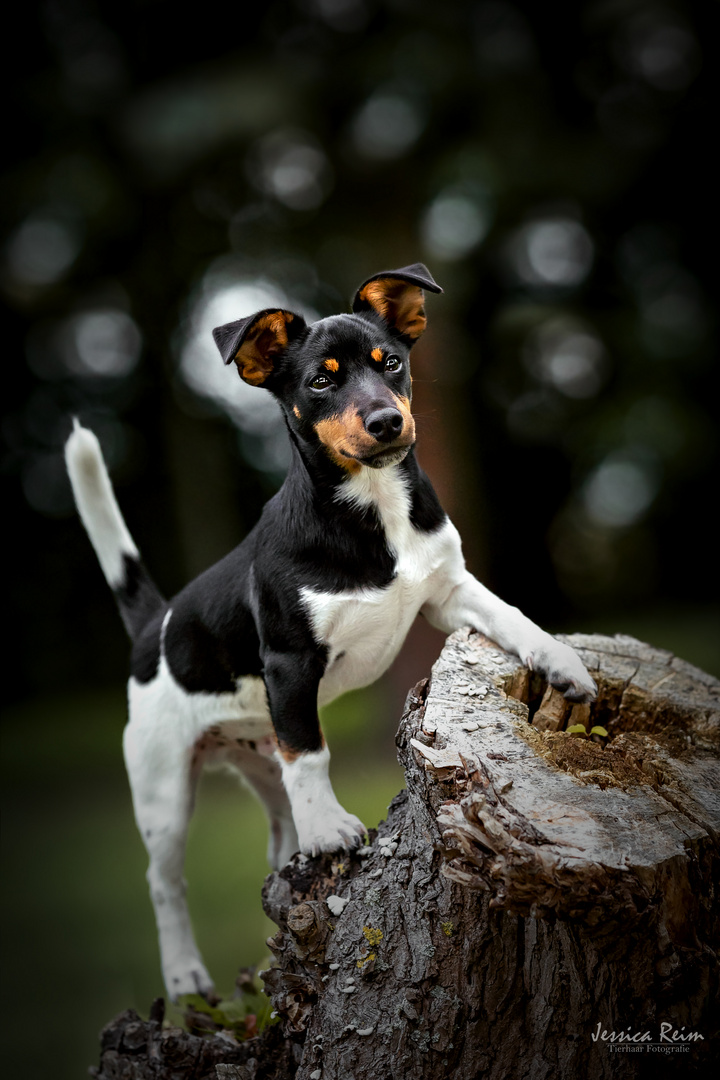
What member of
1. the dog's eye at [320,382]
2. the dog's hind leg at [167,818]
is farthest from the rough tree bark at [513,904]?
the dog's eye at [320,382]

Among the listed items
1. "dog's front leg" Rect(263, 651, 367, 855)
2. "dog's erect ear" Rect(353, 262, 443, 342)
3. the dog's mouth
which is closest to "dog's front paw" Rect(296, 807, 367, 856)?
"dog's front leg" Rect(263, 651, 367, 855)

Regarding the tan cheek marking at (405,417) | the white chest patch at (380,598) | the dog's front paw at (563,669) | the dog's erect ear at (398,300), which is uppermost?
the dog's erect ear at (398,300)

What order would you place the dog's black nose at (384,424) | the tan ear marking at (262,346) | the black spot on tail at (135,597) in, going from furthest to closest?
the black spot on tail at (135,597) < the tan ear marking at (262,346) < the dog's black nose at (384,424)

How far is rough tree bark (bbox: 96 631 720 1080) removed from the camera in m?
1.64

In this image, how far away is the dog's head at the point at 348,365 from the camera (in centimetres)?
221

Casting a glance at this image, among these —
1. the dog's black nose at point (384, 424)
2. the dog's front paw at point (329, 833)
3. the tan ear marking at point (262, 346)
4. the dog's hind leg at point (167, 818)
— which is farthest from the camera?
the dog's hind leg at point (167, 818)

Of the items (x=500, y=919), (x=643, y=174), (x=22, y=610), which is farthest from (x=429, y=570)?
(x=22, y=610)

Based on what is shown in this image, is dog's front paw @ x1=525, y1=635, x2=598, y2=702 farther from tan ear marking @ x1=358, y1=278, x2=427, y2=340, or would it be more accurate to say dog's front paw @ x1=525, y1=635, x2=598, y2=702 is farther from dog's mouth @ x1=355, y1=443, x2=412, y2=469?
tan ear marking @ x1=358, y1=278, x2=427, y2=340

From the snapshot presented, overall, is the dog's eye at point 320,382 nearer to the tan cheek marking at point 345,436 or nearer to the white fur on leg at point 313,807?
the tan cheek marking at point 345,436

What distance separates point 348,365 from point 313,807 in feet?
4.11

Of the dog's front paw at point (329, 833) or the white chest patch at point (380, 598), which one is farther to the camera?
the white chest patch at point (380, 598)

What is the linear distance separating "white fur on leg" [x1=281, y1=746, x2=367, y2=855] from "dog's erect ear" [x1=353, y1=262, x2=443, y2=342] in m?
1.32

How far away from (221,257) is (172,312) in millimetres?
676

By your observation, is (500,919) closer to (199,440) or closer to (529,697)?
(529,697)
